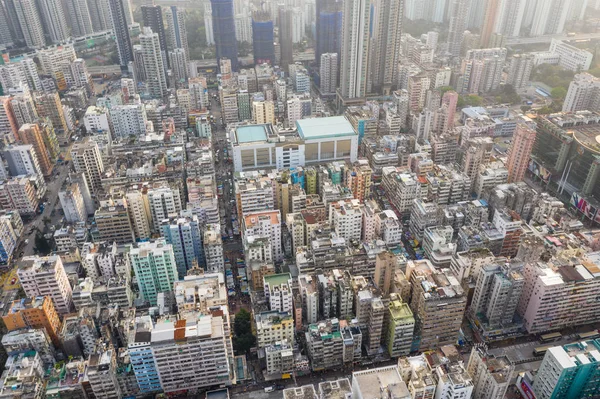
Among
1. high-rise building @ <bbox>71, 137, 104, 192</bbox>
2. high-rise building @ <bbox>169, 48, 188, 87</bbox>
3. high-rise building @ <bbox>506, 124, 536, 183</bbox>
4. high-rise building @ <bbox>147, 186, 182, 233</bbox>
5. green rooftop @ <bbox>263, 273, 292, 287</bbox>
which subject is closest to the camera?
green rooftop @ <bbox>263, 273, 292, 287</bbox>

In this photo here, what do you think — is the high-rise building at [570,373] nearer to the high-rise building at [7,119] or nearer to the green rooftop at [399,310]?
the green rooftop at [399,310]

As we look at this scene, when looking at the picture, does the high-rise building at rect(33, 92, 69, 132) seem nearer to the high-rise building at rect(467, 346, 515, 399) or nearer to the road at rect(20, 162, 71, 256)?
the road at rect(20, 162, 71, 256)

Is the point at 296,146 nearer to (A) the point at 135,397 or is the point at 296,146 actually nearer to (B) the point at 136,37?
(A) the point at 135,397

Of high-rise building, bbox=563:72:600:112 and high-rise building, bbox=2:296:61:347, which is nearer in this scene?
high-rise building, bbox=2:296:61:347

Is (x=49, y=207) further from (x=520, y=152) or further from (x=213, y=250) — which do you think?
(x=520, y=152)

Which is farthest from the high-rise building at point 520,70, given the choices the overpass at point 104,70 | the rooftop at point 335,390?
the overpass at point 104,70

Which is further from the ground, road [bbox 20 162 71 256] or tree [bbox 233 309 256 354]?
tree [bbox 233 309 256 354]

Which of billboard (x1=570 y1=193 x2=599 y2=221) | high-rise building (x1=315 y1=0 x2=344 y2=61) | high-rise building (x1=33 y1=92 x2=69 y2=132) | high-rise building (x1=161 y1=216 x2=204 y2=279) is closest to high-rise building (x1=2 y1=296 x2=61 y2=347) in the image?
high-rise building (x1=161 y1=216 x2=204 y2=279)
